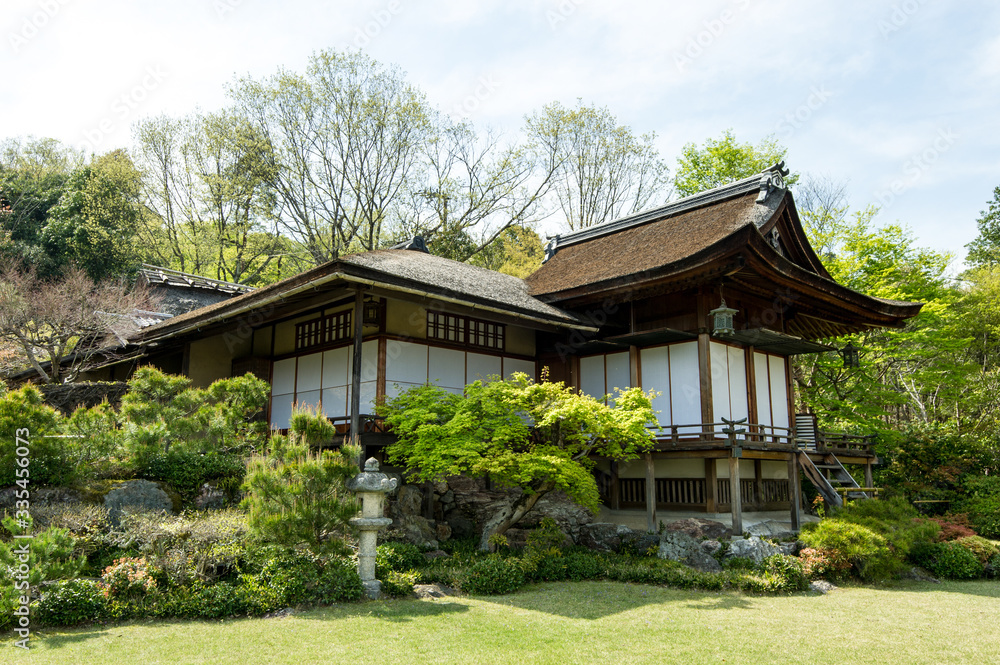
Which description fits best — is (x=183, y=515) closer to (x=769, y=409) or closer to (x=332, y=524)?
(x=332, y=524)

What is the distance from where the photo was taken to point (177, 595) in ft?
28.9

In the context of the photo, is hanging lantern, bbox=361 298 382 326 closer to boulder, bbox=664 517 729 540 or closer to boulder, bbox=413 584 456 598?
boulder, bbox=413 584 456 598

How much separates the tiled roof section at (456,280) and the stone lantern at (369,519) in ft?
13.1

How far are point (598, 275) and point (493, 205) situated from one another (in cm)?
1781

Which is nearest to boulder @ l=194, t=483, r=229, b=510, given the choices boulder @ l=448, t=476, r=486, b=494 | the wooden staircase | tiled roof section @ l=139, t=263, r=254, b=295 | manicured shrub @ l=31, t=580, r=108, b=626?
manicured shrub @ l=31, t=580, r=108, b=626

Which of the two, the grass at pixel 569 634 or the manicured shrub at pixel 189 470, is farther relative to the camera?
the manicured shrub at pixel 189 470

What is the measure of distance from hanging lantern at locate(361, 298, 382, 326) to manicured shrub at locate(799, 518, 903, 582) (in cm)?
937

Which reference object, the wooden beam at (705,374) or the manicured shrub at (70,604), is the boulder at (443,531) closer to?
the wooden beam at (705,374)

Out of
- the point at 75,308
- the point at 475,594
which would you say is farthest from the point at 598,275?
the point at 75,308

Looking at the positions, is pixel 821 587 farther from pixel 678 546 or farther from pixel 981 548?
pixel 981 548

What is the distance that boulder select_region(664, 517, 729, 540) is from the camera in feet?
45.3

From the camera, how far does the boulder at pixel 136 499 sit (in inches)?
408

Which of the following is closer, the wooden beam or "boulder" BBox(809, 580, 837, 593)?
"boulder" BBox(809, 580, 837, 593)

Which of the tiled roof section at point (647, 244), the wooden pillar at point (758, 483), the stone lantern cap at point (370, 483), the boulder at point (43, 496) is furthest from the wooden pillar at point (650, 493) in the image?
the boulder at point (43, 496)
